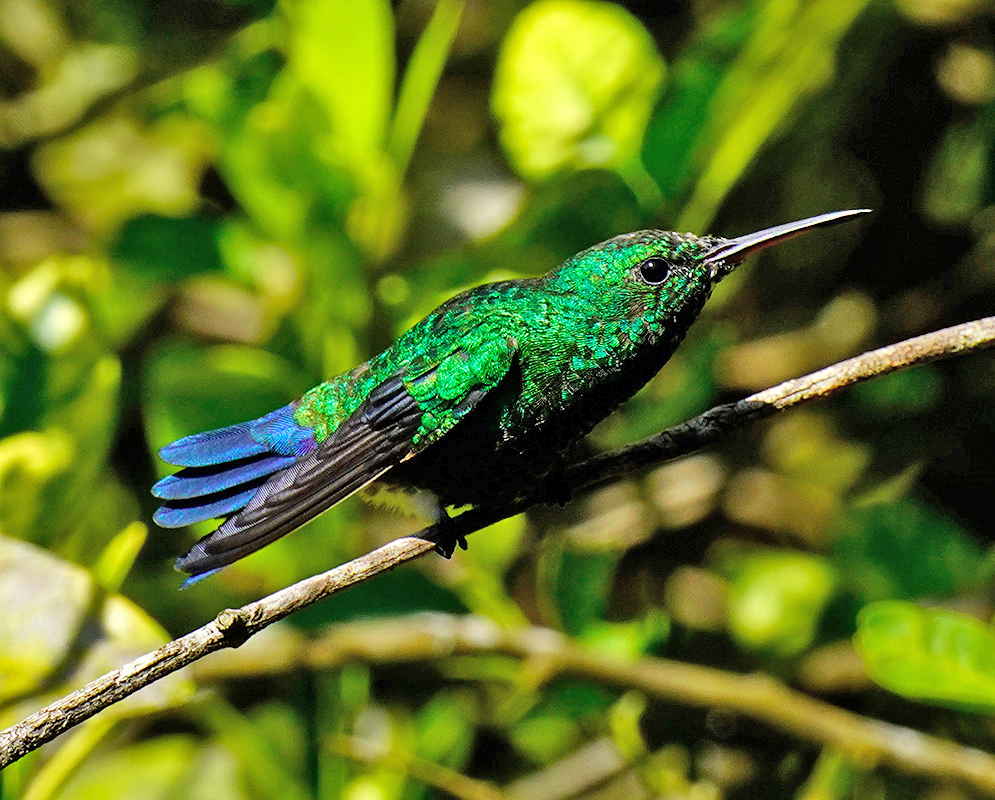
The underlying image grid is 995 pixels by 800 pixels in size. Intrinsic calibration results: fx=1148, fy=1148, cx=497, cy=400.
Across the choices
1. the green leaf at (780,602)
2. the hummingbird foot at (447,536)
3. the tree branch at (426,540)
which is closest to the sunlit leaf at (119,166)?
the hummingbird foot at (447,536)

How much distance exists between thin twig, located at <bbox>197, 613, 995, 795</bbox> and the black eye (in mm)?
Result: 787

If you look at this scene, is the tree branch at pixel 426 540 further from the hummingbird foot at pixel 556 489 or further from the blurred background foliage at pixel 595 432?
the blurred background foliage at pixel 595 432

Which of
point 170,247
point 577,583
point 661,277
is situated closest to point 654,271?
point 661,277

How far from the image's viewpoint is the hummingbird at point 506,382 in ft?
7.08

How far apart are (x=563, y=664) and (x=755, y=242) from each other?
939 mm

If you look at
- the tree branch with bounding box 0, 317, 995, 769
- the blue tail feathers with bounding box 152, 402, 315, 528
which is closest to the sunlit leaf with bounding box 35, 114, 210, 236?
the blue tail feathers with bounding box 152, 402, 315, 528

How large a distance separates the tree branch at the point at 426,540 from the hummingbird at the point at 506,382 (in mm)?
96

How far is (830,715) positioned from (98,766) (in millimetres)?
1737

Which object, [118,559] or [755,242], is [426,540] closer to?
[118,559]

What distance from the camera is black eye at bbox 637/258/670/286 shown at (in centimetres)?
217

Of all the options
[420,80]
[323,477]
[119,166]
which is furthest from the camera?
[119,166]

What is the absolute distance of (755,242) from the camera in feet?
6.92

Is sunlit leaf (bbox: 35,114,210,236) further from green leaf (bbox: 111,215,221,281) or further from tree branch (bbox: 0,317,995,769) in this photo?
tree branch (bbox: 0,317,995,769)

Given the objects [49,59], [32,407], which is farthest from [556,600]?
[49,59]
